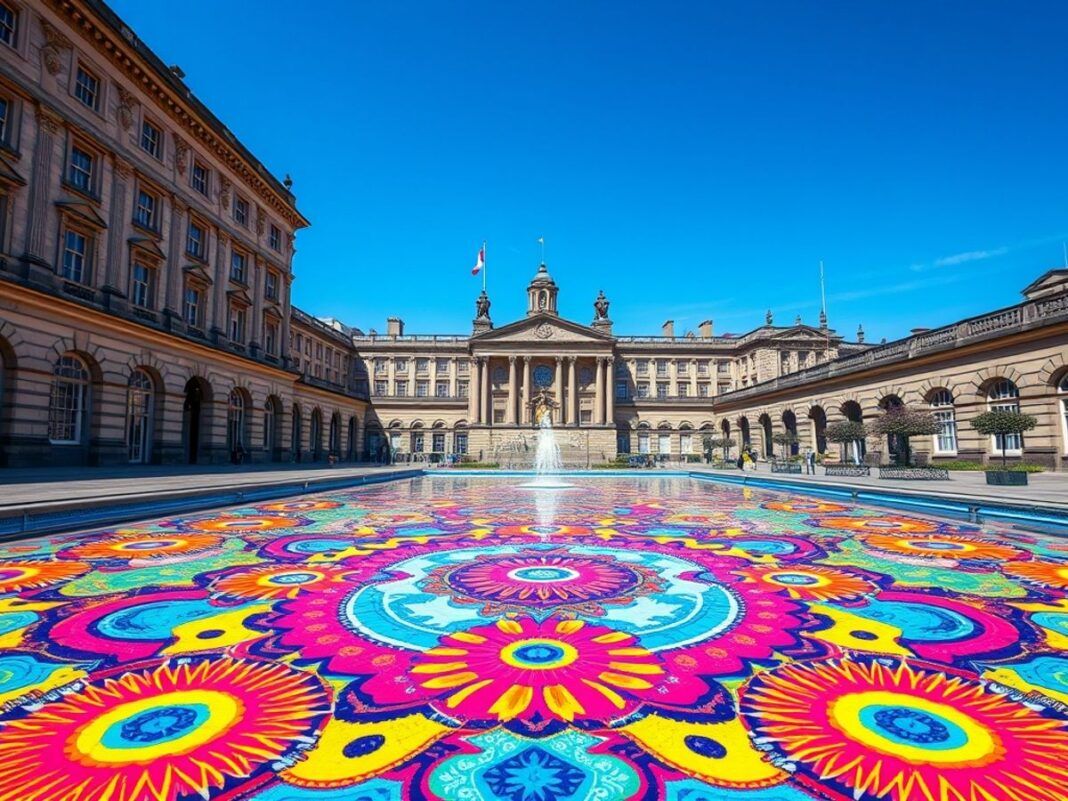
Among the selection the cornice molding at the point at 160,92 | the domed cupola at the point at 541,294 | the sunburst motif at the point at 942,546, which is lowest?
the sunburst motif at the point at 942,546

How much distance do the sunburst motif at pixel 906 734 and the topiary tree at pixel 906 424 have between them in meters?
22.3

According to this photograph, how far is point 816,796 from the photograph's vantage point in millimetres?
2148

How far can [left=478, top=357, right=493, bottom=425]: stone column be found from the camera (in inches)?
2277

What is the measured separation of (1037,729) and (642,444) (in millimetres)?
60760

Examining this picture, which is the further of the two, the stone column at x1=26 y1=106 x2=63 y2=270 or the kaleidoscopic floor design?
the stone column at x1=26 y1=106 x2=63 y2=270

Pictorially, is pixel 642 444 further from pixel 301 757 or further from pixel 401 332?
pixel 301 757

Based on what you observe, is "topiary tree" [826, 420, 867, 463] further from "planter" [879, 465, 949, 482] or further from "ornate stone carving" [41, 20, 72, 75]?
"ornate stone carving" [41, 20, 72, 75]

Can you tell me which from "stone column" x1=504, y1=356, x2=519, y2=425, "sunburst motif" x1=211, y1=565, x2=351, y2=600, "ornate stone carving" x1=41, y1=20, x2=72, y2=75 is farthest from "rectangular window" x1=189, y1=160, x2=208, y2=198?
"stone column" x1=504, y1=356, x2=519, y2=425

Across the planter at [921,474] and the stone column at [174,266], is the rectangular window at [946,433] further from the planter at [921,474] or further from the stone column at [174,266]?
the stone column at [174,266]

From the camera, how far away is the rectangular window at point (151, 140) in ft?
76.5

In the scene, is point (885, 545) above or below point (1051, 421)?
below

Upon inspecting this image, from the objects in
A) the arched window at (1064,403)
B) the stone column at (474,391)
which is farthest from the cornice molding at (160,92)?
the arched window at (1064,403)

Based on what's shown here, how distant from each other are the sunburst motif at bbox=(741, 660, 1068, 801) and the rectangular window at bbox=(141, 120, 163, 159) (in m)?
29.9

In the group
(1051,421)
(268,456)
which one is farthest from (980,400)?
(268,456)
